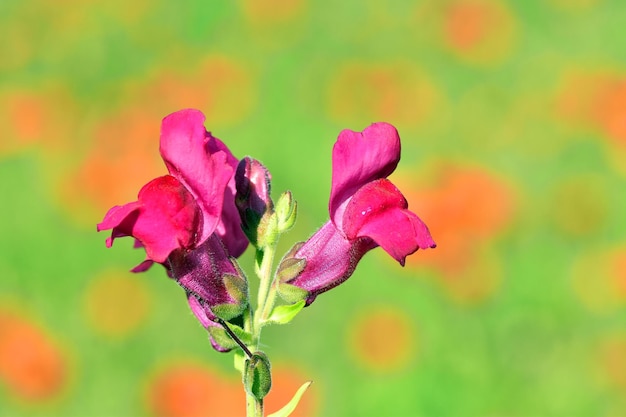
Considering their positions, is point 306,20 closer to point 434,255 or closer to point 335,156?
point 434,255

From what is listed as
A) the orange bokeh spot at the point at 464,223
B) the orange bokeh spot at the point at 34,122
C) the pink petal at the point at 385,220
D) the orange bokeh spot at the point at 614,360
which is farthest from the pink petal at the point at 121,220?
the orange bokeh spot at the point at 34,122

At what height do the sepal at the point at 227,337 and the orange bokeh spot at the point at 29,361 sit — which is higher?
the sepal at the point at 227,337

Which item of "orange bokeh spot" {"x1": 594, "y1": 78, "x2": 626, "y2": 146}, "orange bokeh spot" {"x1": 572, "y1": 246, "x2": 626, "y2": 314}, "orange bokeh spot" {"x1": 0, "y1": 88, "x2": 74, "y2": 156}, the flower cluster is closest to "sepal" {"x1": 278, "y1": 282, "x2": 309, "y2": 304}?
the flower cluster

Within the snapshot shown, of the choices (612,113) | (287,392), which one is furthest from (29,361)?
(612,113)

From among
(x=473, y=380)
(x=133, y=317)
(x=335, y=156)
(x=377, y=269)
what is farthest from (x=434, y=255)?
(x=335, y=156)

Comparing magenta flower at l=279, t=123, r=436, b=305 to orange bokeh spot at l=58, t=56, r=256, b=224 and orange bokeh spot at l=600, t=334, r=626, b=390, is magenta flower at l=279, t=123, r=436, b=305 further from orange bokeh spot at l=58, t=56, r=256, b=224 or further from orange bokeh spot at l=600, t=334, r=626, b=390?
orange bokeh spot at l=58, t=56, r=256, b=224

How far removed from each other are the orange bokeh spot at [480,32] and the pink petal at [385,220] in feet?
9.85

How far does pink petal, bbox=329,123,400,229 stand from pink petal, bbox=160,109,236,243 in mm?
151

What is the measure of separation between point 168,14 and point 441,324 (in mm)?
2515

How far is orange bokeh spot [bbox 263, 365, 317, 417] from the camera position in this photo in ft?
9.69

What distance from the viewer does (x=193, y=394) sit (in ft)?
9.71

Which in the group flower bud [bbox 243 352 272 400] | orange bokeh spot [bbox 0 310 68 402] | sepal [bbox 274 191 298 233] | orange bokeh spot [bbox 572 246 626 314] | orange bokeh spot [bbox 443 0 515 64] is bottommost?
orange bokeh spot [bbox 0 310 68 402]

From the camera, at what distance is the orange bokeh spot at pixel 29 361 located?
308 cm

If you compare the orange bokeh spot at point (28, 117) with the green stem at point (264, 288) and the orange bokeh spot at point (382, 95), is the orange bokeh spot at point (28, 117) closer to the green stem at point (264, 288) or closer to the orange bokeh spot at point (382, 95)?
the orange bokeh spot at point (382, 95)
